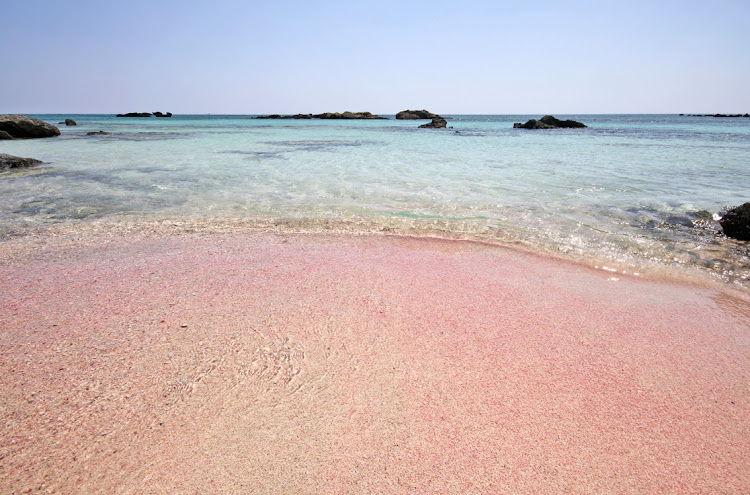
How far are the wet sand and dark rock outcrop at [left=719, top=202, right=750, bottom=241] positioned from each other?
7.47ft

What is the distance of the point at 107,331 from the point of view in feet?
8.34

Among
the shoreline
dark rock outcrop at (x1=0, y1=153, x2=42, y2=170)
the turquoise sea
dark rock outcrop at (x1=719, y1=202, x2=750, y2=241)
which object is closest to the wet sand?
the shoreline

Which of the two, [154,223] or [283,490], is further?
[154,223]

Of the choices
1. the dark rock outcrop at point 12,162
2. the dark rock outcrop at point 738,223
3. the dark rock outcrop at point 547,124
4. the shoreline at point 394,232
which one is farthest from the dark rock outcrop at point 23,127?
the dark rock outcrop at point 547,124

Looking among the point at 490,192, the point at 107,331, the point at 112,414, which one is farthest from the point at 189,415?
the point at 490,192

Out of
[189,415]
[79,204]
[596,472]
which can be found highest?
[79,204]

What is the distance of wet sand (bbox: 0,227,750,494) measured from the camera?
1.65m

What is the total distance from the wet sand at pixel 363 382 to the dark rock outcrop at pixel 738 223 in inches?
89.6

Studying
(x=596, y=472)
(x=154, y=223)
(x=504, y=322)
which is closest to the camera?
(x=596, y=472)

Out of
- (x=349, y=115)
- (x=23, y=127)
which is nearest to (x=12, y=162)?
(x=23, y=127)

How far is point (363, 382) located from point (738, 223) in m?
5.90

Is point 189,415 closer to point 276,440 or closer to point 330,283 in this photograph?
point 276,440

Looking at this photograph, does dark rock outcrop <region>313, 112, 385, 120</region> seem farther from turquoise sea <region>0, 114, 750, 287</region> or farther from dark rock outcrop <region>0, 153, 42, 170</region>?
dark rock outcrop <region>0, 153, 42, 170</region>

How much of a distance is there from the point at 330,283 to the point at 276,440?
1.78m
